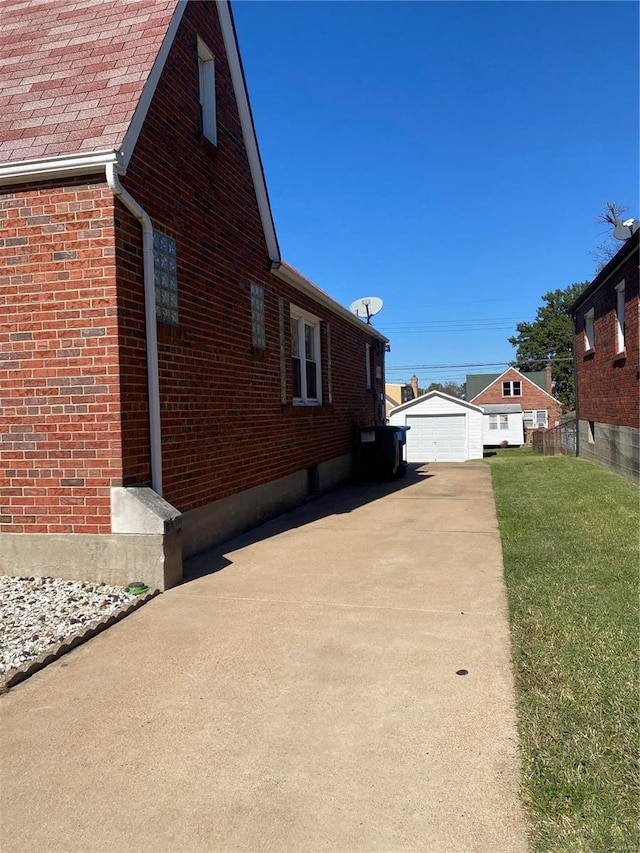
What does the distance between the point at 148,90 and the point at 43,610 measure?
16.2ft

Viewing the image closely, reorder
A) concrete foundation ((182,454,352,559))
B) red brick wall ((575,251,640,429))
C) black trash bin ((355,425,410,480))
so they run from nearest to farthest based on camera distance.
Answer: concrete foundation ((182,454,352,559)) < red brick wall ((575,251,640,429)) < black trash bin ((355,425,410,480))

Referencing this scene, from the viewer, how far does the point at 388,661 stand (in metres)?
3.78

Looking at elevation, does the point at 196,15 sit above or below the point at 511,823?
above

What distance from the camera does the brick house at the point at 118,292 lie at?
17.4 ft

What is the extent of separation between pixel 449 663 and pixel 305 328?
30.1 feet

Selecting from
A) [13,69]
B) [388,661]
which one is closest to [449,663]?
[388,661]

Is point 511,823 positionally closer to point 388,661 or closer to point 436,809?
point 436,809

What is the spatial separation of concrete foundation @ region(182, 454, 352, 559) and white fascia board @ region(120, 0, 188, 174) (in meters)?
3.63

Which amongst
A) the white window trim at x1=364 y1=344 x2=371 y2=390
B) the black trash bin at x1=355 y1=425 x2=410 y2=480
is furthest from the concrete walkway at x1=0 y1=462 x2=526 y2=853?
the white window trim at x1=364 y1=344 x2=371 y2=390

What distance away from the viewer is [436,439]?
29.4 metres

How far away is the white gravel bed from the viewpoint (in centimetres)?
402

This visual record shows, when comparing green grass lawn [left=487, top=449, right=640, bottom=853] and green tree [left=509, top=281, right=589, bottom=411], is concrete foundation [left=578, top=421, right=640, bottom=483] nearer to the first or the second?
green grass lawn [left=487, top=449, right=640, bottom=853]

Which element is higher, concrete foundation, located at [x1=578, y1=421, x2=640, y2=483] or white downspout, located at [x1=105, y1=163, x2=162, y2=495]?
white downspout, located at [x1=105, y1=163, x2=162, y2=495]

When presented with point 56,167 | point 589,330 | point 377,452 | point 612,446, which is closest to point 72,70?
point 56,167
